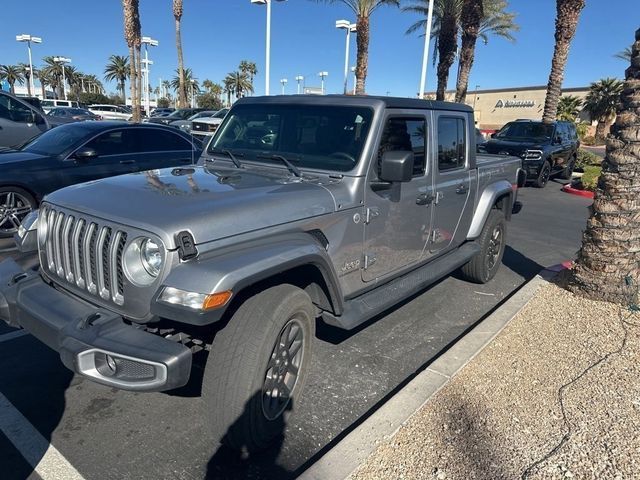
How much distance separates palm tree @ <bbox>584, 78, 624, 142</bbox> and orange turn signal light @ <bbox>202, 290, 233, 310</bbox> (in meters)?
51.2

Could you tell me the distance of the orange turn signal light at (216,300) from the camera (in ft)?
7.32

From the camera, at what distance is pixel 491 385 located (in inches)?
131

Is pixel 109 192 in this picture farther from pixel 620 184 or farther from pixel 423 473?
pixel 620 184

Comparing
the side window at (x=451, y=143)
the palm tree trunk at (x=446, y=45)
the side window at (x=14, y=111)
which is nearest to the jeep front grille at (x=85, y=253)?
the side window at (x=451, y=143)

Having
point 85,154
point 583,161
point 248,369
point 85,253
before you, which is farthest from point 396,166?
point 583,161

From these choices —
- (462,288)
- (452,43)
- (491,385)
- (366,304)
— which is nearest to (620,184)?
(462,288)

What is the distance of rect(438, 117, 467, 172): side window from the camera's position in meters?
4.41

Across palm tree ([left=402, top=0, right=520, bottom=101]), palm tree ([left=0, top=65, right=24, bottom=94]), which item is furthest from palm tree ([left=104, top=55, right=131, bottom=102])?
palm tree ([left=402, top=0, right=520, bottom=101])

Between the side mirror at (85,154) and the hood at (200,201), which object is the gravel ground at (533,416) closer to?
the hood at (200,201)

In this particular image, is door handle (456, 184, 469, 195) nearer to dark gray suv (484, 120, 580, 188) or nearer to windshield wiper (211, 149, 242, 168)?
windshield wiper (211, 149, 242, 168)

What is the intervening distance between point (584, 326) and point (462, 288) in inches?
59.6

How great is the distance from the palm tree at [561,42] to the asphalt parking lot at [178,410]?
47.8 feet

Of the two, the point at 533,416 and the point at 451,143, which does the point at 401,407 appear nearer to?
the point at 533,416

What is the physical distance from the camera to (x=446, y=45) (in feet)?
73.9
